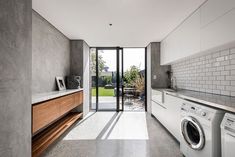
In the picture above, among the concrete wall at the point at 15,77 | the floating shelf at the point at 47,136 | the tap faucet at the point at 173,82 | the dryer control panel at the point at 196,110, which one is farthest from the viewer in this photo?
the tap faucet at the point at 173,82

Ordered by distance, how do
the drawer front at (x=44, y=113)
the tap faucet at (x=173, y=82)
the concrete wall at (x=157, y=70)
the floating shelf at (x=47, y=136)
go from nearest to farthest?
the drawer front at (x=44, y=113) → the floating shelf at (x=47, y=136) → the tap faucet at (x=173, y=82) → the concrete wall at (x=157, y=70)

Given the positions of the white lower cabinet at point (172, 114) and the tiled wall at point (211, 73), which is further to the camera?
the white lower cabinet at point (172, 114)

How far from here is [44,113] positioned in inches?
78.5

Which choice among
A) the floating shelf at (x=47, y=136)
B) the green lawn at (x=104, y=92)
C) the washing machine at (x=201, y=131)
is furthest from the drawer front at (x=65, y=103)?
the washing machine at (x=201, y=131)

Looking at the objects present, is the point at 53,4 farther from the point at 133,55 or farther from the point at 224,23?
the point at 133,55

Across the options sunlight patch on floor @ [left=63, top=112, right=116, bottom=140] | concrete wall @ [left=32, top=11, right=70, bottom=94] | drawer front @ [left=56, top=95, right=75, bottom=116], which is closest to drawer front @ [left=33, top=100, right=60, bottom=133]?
drawer front @ [left=56, top=95, right=75, bottom=116]

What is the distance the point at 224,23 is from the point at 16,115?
8.46ft

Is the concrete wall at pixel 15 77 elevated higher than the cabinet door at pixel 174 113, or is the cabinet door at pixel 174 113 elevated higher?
the concrete wall at pixel 15 77

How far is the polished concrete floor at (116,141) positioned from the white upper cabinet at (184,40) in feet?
5.73

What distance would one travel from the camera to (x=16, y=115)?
→ 135 cm

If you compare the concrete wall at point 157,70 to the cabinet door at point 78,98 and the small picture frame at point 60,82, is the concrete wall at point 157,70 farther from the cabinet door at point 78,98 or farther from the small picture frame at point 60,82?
the small picture frame at point 60,82

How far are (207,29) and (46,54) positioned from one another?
301cm

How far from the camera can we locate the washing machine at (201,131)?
1464 millimetres

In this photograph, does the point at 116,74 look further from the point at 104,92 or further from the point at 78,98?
the point at 78,98
